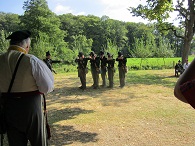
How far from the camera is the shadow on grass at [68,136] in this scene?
5613mm

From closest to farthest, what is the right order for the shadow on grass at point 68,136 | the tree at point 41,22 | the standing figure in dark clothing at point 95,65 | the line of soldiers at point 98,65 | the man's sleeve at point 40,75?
the man's sleeve at point 40,75 → the shadow on grass at point 68,136 → the line of soldiers at point 98,65 → the standing figure in dark clothing at point 95,65 → the tree at point 41,22

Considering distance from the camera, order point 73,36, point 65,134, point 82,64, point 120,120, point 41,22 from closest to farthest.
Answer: point 65,134 < point 120,120 < point 82,64 < point 41,22 < point 73,36

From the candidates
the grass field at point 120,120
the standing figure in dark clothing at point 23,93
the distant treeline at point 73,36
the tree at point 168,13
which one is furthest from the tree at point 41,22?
the standing figure in dark clothing at point 23,93

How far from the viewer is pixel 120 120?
7.27 m

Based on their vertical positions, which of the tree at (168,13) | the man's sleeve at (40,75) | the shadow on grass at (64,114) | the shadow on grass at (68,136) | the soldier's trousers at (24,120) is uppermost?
the tree at (168,13)

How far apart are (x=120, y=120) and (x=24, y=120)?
187 inches

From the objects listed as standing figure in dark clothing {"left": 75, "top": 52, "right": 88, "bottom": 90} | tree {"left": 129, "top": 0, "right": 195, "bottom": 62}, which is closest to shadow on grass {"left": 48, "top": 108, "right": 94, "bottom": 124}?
standing figure in dark clothing {"left": 75, "top": 52, "right": 88, "bottom": 90}

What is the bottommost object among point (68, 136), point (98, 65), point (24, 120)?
point (68, 136)

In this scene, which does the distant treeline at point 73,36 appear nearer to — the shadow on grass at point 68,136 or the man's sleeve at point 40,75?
the shadow on grass at point 68,136

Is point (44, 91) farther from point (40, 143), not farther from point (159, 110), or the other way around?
point (159, 110)

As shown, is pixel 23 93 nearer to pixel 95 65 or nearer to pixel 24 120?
pixel 24 120

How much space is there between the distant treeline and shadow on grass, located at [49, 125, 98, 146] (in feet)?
57.4

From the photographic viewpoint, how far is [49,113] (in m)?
8.44

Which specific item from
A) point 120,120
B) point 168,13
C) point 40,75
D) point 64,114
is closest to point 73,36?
point 168,13
